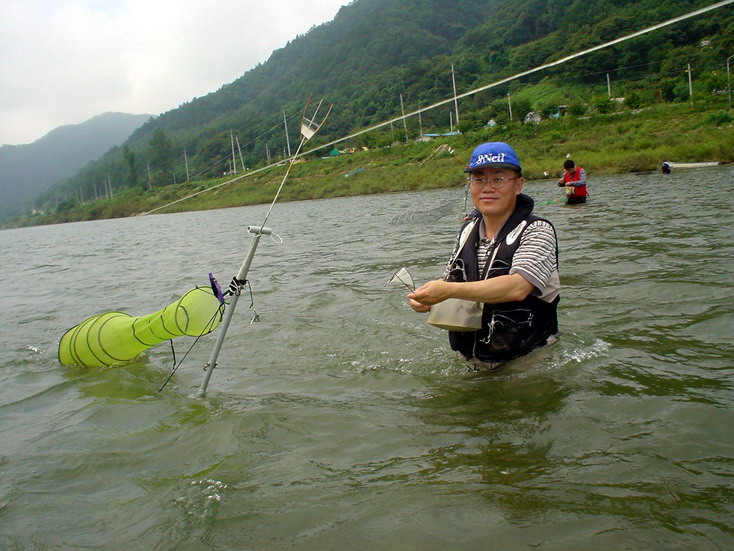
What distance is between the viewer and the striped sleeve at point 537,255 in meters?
3.41

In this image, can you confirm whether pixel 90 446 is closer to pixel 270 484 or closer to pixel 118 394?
pixel 118 394

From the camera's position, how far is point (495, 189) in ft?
12.1

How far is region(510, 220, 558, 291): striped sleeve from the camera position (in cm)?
341

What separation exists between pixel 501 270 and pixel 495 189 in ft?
1.93

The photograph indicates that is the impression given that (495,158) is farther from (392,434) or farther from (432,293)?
(392,434)

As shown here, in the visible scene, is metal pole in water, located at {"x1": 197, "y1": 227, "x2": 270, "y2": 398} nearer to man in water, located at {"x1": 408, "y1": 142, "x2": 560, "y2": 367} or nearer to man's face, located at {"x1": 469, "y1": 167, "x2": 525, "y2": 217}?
man in water, located at {"x1": 408, "y1": 142, "x2": 560, "y2": 367}

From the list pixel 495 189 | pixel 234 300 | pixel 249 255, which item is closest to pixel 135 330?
pixel 234 300

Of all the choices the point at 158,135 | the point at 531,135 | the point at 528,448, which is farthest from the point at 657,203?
the point at 158,135

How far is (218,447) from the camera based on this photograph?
367cm

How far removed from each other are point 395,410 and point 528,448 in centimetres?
118

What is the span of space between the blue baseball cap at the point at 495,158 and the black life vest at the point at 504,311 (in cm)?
39

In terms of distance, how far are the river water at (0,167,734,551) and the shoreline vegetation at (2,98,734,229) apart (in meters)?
11.1

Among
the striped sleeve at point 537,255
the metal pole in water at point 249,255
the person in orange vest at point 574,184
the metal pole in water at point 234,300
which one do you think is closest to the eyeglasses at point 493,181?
the striped sleeve at point 537,255

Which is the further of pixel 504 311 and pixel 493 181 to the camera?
pixel 504 311
